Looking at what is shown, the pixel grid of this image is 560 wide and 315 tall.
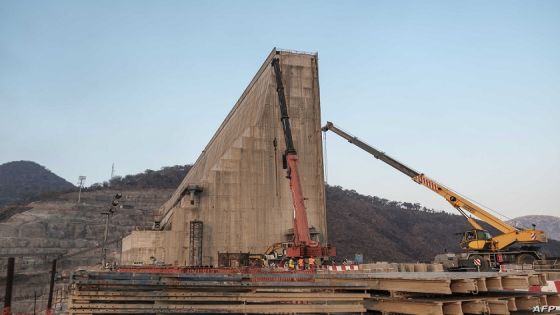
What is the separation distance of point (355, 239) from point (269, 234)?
79415 millimetres

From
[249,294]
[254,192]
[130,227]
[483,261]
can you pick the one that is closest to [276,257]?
[254,192]

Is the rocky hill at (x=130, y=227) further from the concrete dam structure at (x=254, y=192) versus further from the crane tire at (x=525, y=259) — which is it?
the crane tire at (x=525, y=259)

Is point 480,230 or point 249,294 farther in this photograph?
point 480,230

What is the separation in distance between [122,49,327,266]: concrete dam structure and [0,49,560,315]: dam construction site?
0.10 m

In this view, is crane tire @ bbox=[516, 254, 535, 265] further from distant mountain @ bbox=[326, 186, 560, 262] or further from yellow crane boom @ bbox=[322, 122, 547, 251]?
distant mountain @ bbox=[326, 186, 560, 262]

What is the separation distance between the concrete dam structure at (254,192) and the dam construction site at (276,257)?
0.10 metres

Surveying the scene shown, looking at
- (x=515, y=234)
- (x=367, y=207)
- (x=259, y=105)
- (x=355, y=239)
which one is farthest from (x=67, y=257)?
(x=367, y=207)

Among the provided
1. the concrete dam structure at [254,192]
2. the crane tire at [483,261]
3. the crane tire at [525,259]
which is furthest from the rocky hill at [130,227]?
the crane tire at [525,259]

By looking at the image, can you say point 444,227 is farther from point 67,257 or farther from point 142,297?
point 142,297

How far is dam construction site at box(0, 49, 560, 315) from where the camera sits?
11.2 metres

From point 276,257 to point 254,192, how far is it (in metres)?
8.22

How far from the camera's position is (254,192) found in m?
40.3

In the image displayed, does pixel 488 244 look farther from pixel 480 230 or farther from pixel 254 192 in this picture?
pixel 254 192

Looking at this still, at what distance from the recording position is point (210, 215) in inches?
1518
